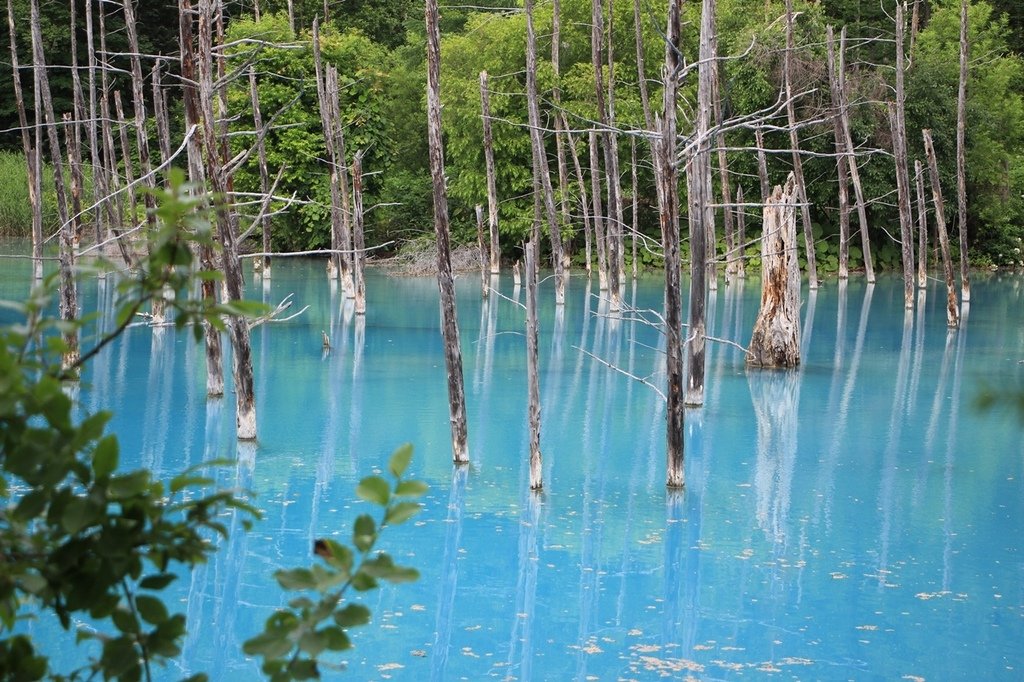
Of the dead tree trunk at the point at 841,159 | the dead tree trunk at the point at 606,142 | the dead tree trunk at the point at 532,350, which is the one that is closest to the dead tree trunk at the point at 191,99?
the dead tree trunk at the point at 532,350

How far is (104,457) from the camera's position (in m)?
1.38

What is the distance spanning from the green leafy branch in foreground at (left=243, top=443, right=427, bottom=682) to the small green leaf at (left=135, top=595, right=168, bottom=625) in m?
0.12

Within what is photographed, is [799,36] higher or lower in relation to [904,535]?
higher

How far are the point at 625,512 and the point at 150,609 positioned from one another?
7511 millimetres

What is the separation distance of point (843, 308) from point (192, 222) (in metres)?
23.3

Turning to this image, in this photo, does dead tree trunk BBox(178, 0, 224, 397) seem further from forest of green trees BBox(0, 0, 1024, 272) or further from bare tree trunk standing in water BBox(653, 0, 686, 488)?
forest of green trees BBox(0, 0, 1024, 272)

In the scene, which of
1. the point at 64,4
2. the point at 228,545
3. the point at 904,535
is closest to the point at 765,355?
the point at 904,535

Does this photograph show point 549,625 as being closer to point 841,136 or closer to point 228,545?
point 228,545

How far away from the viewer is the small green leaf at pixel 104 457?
4.52 ft

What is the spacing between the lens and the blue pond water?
6.26 metres

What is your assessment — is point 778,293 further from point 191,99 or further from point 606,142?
point 606,142

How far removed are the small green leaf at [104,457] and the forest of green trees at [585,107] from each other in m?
27.0

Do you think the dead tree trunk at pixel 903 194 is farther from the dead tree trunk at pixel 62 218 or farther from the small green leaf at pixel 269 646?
the small green leaf at pixel 269 646

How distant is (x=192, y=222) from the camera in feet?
5.21
